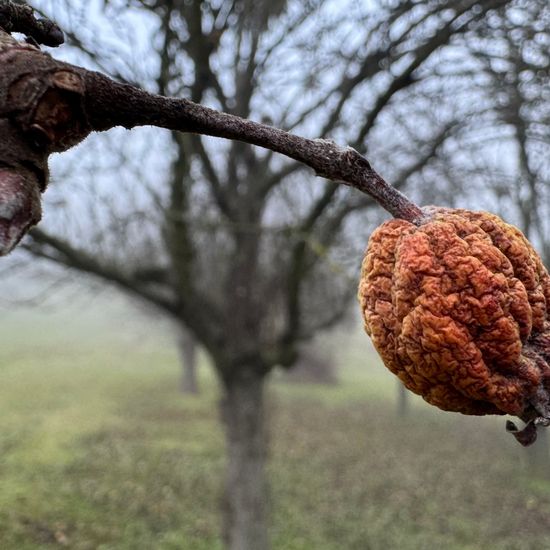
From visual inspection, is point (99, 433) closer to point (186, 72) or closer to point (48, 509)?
point (48, 509)

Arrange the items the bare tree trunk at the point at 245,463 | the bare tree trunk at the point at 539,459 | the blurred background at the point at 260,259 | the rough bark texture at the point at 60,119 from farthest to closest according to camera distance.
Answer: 1. the bare tree trunk at the point at 539,459
2. the bare tree trunk at the point at 245,463
3. the blurred background at the point at 260,259
4. the rough bark texture at the point at 60,119

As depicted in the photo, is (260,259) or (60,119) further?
(260,259)

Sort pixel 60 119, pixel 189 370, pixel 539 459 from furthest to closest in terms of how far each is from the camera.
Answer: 1. pixel 189 370
2. pixel 539 459
3. pixel 60 119

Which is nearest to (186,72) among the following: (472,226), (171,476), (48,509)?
(472,226)

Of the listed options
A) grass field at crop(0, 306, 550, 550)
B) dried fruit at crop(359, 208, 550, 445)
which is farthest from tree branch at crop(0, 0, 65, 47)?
grass field at crop(0, 306, 550, 550)

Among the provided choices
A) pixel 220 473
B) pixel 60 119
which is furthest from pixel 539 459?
pixel 60 119

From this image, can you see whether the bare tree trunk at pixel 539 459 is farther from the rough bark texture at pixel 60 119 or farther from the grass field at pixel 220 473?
the rough bark texture at pixel 60 119

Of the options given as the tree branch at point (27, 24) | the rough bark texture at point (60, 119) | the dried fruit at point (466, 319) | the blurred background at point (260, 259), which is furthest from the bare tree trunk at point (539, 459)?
the tree branch at point (27, 24)

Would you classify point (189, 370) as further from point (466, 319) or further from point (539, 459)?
point (466, 319)
